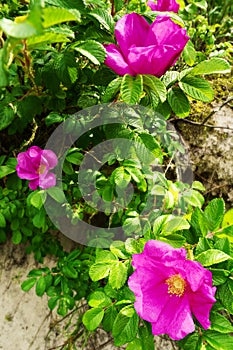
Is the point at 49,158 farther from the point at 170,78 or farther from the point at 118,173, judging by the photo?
the point at 170,78

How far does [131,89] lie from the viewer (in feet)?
2.61

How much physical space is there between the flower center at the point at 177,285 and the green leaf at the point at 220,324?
96 mm

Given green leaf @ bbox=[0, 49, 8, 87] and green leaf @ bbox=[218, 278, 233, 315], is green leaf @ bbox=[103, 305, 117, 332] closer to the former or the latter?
green leaf @ bbox=[218, 278, 233, 315]

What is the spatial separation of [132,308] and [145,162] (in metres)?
0.34

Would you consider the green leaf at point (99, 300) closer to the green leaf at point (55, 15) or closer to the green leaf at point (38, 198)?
the green leaf at point (38, 198)

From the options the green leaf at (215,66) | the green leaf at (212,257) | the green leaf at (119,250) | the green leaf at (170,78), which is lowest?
the green leaf at (119,250)

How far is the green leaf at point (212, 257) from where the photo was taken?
2.59 feet

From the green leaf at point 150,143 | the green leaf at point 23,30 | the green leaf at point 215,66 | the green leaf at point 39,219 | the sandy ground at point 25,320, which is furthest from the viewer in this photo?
the sandy ground at point 25,320

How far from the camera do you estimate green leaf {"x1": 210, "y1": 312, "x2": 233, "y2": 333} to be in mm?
803

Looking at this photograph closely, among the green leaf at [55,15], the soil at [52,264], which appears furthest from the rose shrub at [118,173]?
the soil at [52,264]

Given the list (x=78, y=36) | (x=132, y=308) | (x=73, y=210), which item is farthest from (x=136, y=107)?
(x=132, y=308)

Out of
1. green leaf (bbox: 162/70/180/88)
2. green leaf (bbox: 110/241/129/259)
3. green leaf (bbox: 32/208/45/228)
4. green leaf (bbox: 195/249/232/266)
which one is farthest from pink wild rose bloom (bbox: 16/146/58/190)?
green leaf (bbox: 195/249/232/266)

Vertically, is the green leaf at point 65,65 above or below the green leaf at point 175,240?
above

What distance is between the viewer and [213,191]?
1.49 metres
